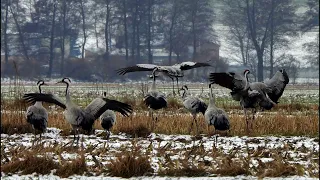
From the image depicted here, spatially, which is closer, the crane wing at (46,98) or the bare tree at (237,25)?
the crane wing at (46,98)

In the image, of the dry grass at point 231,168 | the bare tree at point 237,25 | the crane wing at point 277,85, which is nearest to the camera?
the dry grass at point 231,168

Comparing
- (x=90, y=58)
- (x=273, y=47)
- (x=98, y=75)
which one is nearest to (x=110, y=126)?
(x=98, y=75)

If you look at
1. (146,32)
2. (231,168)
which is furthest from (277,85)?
(146,32)

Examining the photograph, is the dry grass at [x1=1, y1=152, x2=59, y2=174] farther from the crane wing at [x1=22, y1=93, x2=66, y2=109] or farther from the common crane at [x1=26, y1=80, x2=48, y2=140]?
the common crane at [x1=26, y1=80, x2=48, y2=140]

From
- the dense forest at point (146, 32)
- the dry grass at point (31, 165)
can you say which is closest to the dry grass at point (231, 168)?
the dry grass at point (31, 165)

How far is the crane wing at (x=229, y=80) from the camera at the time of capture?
632 inches

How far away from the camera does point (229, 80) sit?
1625 cm

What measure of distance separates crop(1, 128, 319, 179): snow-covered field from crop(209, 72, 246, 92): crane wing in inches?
45.4

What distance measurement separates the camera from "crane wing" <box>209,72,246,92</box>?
16.1 m

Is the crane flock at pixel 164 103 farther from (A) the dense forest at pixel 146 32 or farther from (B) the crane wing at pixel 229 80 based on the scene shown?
(A) the dense forest at pixel 146 32

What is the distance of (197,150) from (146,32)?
6465 cm

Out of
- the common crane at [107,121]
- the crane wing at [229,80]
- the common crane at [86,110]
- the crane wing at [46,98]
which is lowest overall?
the common crane at [107,121]

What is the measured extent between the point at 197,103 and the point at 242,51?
59.0 meters

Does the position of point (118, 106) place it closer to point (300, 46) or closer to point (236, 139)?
point (236, 139)
